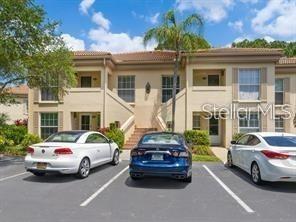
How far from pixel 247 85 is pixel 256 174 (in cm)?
1193

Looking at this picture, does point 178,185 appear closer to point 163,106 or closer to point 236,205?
point 236,205

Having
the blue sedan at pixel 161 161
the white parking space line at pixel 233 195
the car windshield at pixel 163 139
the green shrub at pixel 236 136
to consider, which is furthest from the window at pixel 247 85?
the blue sedan at pixel 161 161

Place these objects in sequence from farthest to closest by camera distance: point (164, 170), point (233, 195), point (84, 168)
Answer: point (84, 168), point (164, 170), point (233, 195)

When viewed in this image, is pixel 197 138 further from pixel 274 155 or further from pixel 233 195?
pixel 233 195

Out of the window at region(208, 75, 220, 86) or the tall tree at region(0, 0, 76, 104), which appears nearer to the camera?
the tall tree at region(0, 0, 76, 104)

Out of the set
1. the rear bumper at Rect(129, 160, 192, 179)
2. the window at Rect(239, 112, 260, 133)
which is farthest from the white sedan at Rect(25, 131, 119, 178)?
the window at Rect(239, 112, 260, 133)

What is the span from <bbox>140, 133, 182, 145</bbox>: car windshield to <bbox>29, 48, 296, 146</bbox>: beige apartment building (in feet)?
30.6

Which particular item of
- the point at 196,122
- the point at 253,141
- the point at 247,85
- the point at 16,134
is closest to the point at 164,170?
the point at 253,141

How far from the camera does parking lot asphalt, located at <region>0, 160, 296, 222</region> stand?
6.57 meters

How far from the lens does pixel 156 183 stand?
385 inches

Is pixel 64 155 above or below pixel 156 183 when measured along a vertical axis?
above

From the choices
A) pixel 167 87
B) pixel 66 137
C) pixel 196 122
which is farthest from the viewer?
pixel 167 87

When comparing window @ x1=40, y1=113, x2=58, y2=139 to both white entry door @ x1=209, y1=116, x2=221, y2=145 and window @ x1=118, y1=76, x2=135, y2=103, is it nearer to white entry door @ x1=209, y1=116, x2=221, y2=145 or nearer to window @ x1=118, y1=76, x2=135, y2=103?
window @ x1=118, y1=76, x2=135, y2=103

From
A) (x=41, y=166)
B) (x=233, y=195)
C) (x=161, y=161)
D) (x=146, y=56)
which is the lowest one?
(x=233, y=195)
